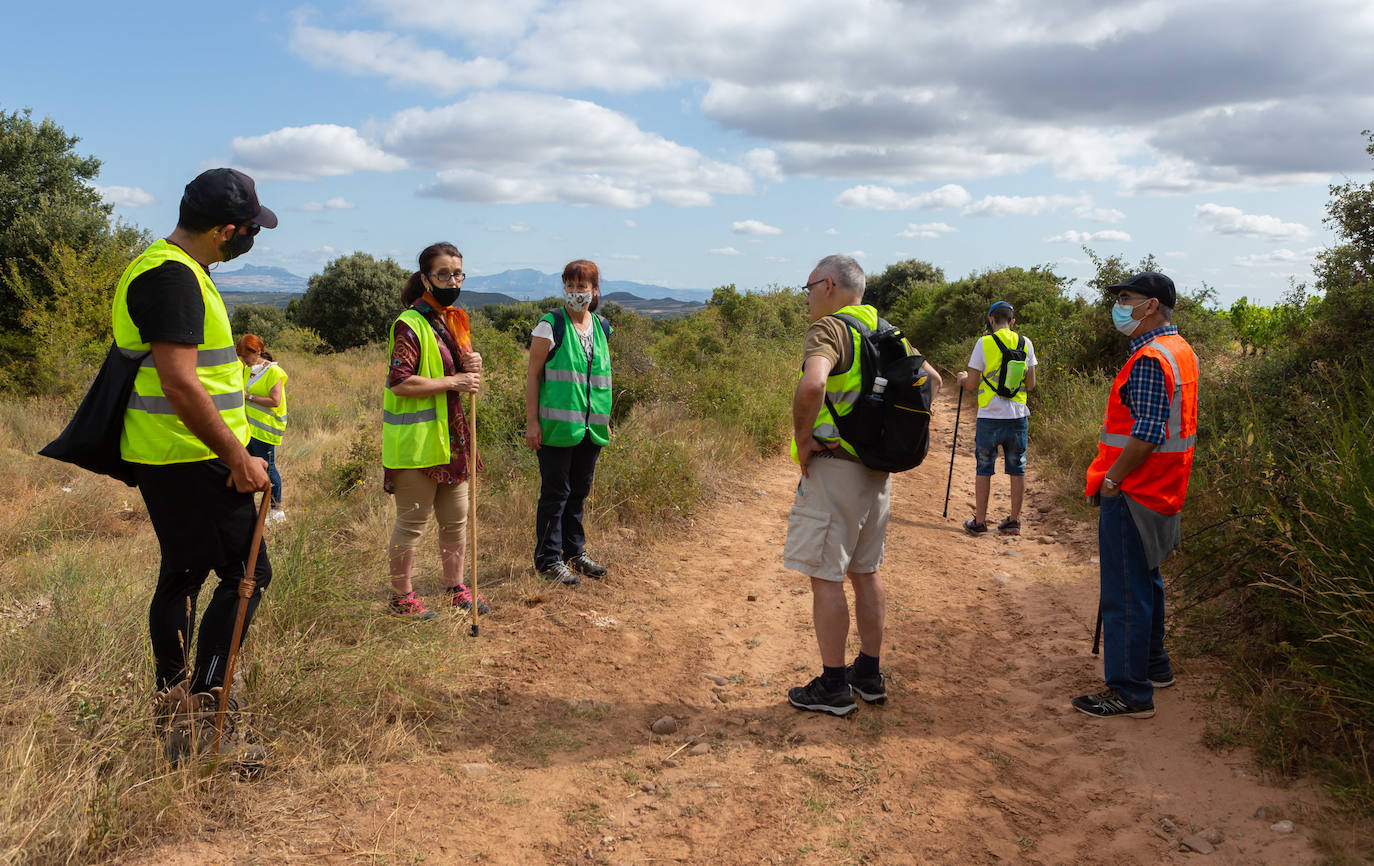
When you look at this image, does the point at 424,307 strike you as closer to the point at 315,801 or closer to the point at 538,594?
the point at 538,594

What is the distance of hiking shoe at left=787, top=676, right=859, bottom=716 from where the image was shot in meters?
3.74

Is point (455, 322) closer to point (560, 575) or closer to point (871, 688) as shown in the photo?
point (560, 575)

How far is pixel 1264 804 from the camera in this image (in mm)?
2969

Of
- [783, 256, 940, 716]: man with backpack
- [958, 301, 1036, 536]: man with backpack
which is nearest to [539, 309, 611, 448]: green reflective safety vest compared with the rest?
[783, 256, 940, 716]: man with backpack

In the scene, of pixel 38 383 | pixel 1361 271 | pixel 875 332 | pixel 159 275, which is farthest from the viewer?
pixel 38 383

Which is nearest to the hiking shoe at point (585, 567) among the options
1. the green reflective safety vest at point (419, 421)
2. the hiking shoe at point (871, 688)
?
the green reflective safety vest at point (419, 421)

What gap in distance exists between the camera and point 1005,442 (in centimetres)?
716

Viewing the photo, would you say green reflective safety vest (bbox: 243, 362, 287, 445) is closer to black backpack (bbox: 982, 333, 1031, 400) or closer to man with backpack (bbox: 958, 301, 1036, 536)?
man with backpack (bbox: 958, 301, 1036, 536)

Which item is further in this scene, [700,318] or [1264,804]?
[700,318]

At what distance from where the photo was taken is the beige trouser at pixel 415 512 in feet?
14.0

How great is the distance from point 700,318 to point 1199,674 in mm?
13301

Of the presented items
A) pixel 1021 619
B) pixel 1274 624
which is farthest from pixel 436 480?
pixel 1274 624

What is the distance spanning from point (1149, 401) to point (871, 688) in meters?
1.83

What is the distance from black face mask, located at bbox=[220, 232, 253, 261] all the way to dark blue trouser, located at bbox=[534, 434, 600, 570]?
7.32ft
